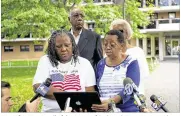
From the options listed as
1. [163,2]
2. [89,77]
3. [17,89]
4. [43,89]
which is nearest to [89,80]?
[89,77]

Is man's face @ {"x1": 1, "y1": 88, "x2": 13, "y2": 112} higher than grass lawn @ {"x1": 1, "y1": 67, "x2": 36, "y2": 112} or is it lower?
higher

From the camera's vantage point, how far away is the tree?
5570 mm

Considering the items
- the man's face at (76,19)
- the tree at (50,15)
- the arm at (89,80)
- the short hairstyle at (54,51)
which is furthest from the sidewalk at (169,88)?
the tree at (50,15)

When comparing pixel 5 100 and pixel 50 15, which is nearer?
pixel 5 100

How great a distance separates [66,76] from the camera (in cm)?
162

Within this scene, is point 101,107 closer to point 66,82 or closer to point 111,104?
point 111,104

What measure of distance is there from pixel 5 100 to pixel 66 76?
28 cm

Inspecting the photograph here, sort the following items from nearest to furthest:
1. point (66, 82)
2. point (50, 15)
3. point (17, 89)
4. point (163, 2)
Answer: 1. point (66, 82)
2. point (163, 2)
3. point (17, 89)
4. point (50, 15)

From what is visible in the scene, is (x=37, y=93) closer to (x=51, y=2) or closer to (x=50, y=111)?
(x=50, y=111)

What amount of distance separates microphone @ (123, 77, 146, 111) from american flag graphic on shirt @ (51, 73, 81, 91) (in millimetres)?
238

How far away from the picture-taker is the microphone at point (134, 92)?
4.29 feet

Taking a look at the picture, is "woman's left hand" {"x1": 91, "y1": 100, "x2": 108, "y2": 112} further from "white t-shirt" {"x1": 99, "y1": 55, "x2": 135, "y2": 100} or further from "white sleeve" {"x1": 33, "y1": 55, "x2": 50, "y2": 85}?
"white sleeve" {"x1": 33, "y1": 55, "x2": 50, "y2": 85}

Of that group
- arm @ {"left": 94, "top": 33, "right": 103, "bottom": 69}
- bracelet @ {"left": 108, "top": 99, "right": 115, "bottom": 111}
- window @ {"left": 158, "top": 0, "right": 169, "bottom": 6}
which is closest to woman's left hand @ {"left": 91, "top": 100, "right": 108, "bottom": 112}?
bracelet @ {"left": 108, "top": 99, "right": 115, "bottom": 111}

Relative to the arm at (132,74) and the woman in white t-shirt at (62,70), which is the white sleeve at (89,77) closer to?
the woman in white t-shirt at (62,70)
